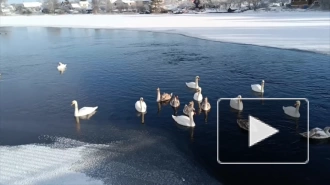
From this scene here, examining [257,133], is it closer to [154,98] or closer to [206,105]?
[206,105]

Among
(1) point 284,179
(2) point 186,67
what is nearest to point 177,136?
(1) point 284,179

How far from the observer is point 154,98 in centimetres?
1631

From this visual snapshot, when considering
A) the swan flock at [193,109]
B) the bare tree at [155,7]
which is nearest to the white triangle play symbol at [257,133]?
the swan flock at [193,109]

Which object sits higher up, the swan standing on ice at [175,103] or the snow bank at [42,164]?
the swan standing on ice at [175,103]

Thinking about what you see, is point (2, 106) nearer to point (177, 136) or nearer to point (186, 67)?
point (177, 136)

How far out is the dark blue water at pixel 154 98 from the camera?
31.6 feet

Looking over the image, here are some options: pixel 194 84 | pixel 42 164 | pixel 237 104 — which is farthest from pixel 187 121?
pixel 42 164

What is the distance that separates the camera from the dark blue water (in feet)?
31.6

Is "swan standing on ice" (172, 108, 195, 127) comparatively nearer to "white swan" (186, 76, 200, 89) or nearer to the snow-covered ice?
the snow-covered ice

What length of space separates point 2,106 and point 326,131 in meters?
14.1

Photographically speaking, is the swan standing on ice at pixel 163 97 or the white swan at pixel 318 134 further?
the swan standing on ice at pixel 163 97

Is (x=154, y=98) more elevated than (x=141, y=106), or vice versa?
(x=141, y=106)

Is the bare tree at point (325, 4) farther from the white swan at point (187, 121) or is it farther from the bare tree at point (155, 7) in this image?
the white swan at point (187, 121)

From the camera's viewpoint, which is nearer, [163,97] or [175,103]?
[175,103]
